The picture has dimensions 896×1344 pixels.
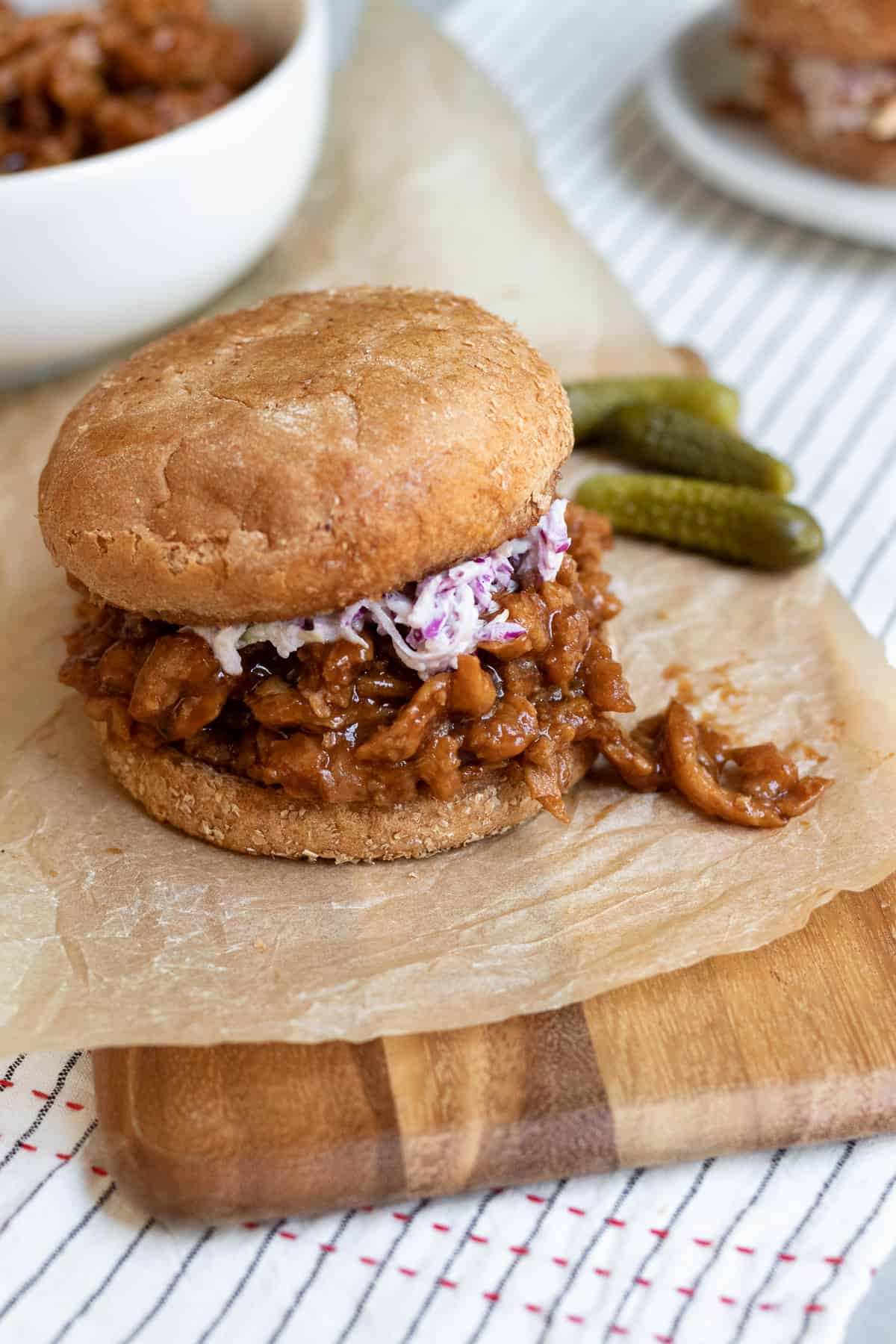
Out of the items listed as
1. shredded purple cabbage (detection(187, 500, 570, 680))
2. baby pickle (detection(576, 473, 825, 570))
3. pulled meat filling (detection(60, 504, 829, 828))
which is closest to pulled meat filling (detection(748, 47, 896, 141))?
baby pickle (detection(576, 473, 825, 570))

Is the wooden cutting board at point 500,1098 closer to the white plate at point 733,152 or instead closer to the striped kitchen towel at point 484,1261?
the striped kitchen towel at point 484,1261

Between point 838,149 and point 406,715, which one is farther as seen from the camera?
point 838,149

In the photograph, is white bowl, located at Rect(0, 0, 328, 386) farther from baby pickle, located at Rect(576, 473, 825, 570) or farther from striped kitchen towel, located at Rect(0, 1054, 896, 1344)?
striped kitchen towel, located at Rect(0, 1054, 896, 1344)

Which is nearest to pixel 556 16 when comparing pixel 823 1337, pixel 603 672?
pixel 603 672

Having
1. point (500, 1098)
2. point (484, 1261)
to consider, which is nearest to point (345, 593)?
point (500, 1098)

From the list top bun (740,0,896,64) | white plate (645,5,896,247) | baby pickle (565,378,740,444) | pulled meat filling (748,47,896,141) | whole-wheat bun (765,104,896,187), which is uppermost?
top bun (740,0,896,64)

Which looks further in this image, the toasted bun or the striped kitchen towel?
the toasted bun

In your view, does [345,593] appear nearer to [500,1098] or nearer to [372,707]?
[372,707]

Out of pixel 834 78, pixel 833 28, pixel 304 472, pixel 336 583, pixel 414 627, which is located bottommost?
pixel 414 627
